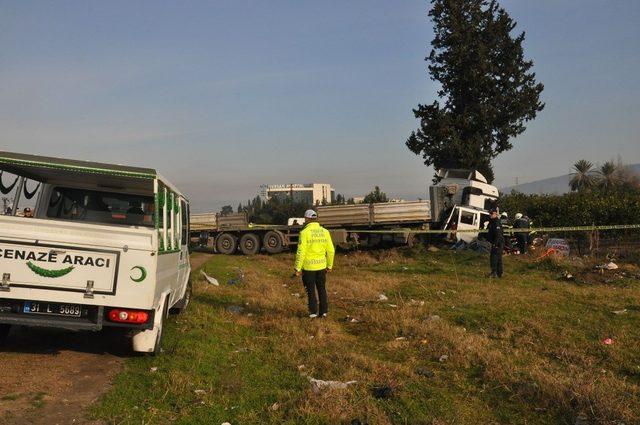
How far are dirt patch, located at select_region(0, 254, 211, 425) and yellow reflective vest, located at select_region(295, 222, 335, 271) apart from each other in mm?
2756

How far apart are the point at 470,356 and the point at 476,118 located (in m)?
33.2

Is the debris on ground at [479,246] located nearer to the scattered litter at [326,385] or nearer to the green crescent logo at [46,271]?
the scattered litter at [326,385]

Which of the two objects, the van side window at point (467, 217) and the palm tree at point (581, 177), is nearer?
the van side window at point (467, 217)

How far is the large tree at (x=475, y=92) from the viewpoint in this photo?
3719 cm

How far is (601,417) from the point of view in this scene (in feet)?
14.1

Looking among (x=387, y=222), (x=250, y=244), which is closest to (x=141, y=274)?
(x=387, y=222)

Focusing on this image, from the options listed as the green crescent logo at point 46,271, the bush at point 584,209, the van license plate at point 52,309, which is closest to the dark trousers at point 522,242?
the bush at point 584,209

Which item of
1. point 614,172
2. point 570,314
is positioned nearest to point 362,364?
point 570,314

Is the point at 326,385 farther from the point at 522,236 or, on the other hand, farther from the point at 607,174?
the point at 607,174

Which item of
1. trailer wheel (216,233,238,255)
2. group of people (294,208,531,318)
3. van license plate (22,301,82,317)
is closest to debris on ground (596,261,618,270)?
group of people (294,208,531,318)

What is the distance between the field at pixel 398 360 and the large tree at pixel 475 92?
2628 cm

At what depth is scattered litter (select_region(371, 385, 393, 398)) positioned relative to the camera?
4.98 metres

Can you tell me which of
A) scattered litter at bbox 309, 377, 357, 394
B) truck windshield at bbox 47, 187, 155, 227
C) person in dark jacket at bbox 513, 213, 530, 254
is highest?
truck windshield at bbox 47, 187, 155, 227

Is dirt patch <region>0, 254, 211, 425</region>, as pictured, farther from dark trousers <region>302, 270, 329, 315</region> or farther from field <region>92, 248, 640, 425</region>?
dark trousers <region>302, 270, 329, 315</region>
